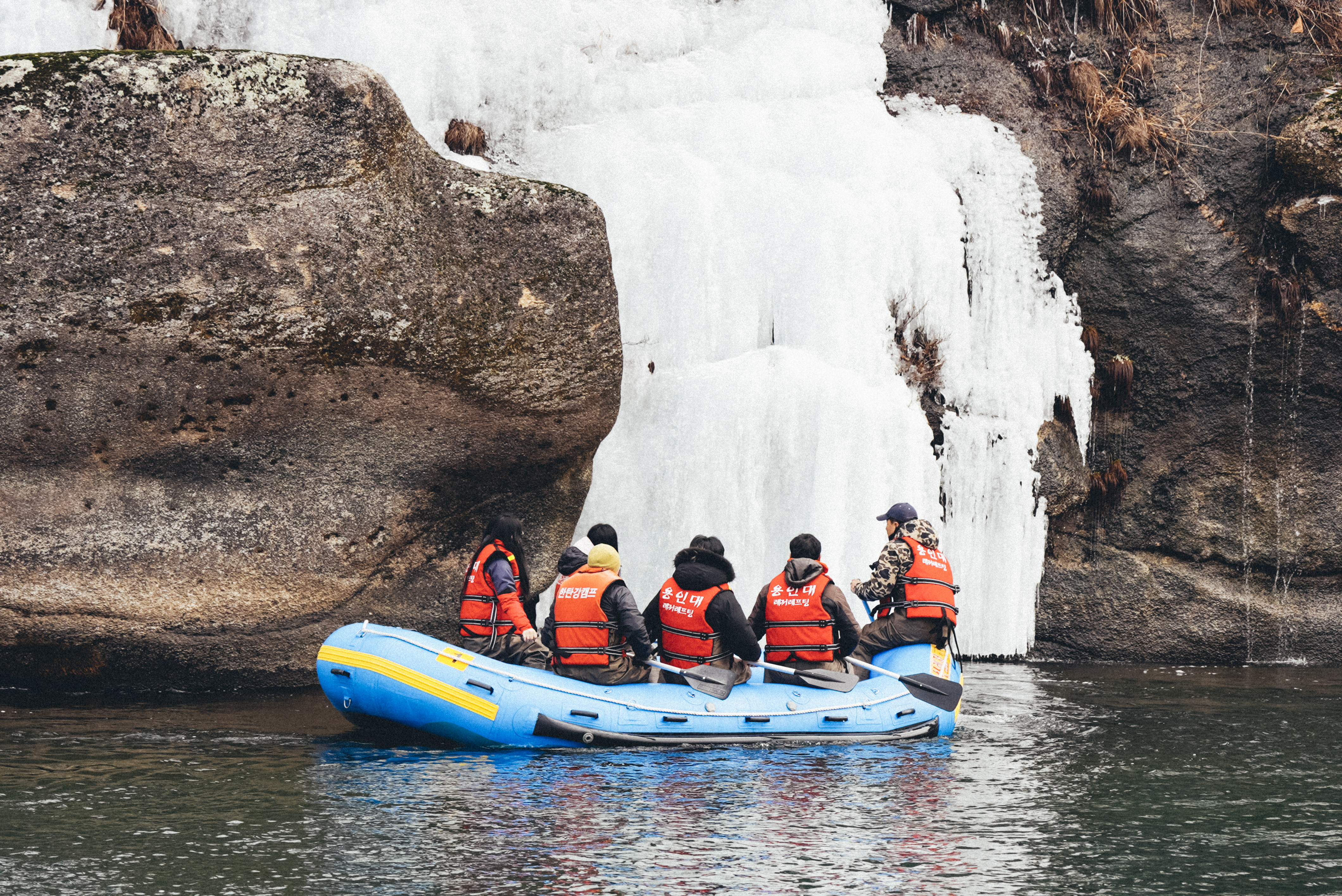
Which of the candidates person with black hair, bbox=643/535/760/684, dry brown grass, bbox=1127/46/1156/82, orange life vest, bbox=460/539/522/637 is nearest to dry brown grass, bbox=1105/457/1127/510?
dry brown grass, bbox=1127/46/1156/82

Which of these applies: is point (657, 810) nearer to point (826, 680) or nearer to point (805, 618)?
point (826, 680)

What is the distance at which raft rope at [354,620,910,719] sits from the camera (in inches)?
345

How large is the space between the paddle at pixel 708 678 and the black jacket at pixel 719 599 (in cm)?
19

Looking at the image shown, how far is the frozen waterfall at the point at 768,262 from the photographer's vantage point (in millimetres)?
13227

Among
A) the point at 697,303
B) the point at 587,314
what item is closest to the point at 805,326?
the point at 697,303

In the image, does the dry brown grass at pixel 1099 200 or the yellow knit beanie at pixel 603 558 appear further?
the dry brown grass at pixel 1099 200

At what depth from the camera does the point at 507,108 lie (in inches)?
584

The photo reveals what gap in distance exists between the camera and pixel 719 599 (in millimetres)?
9219

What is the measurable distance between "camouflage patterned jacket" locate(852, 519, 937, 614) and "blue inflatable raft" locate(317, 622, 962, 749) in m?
1.09

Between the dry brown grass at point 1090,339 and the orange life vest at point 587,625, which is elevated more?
the dry brown grass at point 1090,339

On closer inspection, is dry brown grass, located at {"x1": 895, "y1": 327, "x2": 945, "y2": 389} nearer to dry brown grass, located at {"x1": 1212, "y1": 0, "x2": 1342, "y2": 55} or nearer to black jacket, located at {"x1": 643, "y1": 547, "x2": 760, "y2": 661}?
black jacket, located at {"x1": 643, "y1": 547, "x2": 760, "y2": 661}

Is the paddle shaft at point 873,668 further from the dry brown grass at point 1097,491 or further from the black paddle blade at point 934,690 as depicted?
the dry brown grass at point 1097,491

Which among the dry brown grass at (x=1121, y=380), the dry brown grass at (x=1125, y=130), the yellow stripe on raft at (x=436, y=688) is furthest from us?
the dry brown grass at (x=1125, y=130)

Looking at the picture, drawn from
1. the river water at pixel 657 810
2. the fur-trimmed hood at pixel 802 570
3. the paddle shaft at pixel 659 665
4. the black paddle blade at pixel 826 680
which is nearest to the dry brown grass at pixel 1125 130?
the river water at pixel 657 810
